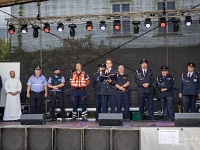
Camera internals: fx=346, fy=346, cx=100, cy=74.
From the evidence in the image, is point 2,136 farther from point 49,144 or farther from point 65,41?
point 65,41

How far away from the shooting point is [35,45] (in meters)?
11.5

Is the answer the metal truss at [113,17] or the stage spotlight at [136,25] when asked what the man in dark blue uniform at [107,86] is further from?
the metal truss at [113,17]

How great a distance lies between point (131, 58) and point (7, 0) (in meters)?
4.89

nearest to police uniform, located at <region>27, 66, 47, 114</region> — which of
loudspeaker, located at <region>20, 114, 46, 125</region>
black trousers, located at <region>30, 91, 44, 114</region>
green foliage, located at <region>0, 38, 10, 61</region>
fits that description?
black trousers, located at <region>30, 91, 44, 114</region>

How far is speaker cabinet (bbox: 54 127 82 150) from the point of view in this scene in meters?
5.77

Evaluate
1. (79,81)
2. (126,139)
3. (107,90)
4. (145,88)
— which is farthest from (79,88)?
(126,139)

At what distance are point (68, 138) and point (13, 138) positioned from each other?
3.17 ft

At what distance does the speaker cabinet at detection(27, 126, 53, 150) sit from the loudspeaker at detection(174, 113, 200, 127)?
216 centimetres

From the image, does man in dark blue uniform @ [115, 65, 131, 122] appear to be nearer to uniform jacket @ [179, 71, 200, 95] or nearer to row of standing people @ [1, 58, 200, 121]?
row of standing people @ [1, 58, 200, 121]

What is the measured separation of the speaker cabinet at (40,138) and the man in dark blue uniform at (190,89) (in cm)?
Answer: 403

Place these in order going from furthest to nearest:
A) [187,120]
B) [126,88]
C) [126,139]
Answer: [126,88] < [187,120] < [126,139]

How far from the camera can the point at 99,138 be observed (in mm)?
5723

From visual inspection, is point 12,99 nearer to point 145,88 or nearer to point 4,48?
point 4,48

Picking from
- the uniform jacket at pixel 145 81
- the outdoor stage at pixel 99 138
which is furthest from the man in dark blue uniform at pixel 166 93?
the outdoor stage at pixel 99 138
